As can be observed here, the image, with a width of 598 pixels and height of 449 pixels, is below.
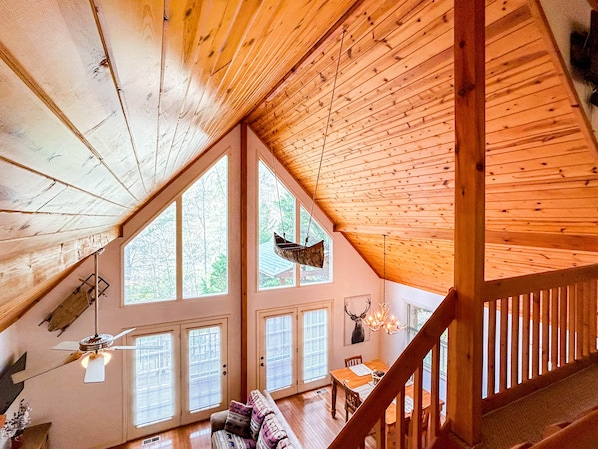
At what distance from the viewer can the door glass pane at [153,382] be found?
5227mm

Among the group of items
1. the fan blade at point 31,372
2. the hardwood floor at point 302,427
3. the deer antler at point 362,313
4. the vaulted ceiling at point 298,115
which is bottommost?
the hardwood floor at point 302,427

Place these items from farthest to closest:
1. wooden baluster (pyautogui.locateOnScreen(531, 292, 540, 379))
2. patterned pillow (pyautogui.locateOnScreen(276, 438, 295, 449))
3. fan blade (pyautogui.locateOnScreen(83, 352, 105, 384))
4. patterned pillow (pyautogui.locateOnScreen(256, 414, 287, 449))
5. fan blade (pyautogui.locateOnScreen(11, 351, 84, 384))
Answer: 1. patterned pillow (pyautogui.locateOnScreen(256, 414, 287, 449))
2. patterned pillow (pyautogui.locateOnScreen(276, 438, 295, 449))
3. fan blade (pyautogui.locateOnScreen(83, 352, 105, 384))
4. fan blade (pyautogui.locateOnScreen(11, 351, 84, 384))
5. wooden baluster (pyautogui.locateOnScreen(531, 292, 540, 379))

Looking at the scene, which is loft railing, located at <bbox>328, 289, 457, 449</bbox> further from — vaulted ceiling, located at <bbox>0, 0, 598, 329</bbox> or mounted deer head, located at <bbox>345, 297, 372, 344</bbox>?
mounted deer head, located at <bbox>345, 297, 372, 344</bbox>

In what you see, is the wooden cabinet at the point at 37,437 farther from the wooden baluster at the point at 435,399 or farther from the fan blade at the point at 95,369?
the wooden baluster at the point at 435,399

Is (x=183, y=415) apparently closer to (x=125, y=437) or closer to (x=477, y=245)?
(x=125, y=437)

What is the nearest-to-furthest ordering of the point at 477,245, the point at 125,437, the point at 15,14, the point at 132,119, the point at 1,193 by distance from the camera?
the point at 15,14 → the point at 1,193 → the point at 132,119 → the point at 477,245 → the point at 125,437

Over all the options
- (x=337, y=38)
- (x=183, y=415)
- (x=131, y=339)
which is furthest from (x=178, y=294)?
(x=337, y=38)

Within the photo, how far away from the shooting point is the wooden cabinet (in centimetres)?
410

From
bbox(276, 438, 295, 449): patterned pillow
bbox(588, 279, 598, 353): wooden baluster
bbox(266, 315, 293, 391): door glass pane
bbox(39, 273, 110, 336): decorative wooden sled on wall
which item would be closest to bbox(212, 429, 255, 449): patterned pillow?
bbox(276, 438, 295, 449): patterned pillow

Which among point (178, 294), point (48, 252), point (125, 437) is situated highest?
point (48, 252)

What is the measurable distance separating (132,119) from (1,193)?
0.46 meters

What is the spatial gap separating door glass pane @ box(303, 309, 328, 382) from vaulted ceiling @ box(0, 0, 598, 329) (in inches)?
96.2

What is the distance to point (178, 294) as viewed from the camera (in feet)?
18.0

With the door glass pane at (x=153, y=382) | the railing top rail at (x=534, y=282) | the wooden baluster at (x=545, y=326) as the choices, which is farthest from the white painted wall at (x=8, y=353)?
the wooden baluster at (x=545, y=326)
